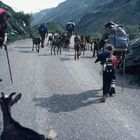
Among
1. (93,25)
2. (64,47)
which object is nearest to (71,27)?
(64,47)

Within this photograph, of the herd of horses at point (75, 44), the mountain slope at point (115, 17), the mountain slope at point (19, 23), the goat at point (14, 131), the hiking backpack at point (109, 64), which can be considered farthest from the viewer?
the mountain slope at point (115, 17)

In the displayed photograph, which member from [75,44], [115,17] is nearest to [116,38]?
[75,44]

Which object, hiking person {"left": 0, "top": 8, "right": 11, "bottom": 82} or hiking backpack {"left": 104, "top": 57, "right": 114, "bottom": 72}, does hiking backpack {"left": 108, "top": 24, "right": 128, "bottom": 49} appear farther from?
hiking person {"left": 0, "top": 8, "right": 11, "bottom": 82}

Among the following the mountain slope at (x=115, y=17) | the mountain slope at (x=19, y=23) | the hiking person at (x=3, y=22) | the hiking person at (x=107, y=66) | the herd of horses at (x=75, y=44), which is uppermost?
A: the hiking person at (x=3, y=22)

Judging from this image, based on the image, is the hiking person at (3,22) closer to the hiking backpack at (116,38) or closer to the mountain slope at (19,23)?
the hiking backpack at (116,38)

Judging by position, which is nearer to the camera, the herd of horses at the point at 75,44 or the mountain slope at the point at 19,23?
the herd of horses at the point at 75,44

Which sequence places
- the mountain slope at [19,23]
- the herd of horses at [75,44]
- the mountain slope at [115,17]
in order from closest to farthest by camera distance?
1. the herd of horses at [75,44]
2. the mountain slope at [19,23]
3. the mountain slope at [115,17]

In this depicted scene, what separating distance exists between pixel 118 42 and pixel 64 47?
14.4 meters

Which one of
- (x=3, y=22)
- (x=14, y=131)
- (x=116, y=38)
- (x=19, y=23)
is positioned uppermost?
(x=3, y=22)

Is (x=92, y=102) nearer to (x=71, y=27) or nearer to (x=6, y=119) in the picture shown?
(x=6, y=119)

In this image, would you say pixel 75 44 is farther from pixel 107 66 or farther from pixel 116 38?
pixel 107 66

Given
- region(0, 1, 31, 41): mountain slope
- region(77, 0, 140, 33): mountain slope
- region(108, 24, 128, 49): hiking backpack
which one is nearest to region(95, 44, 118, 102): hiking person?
region(108, 24, 128, 49): hiking backpack

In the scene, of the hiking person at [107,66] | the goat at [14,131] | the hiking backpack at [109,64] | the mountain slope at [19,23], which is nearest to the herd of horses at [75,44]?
the hiking person at [107,66]

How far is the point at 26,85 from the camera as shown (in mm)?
17469
